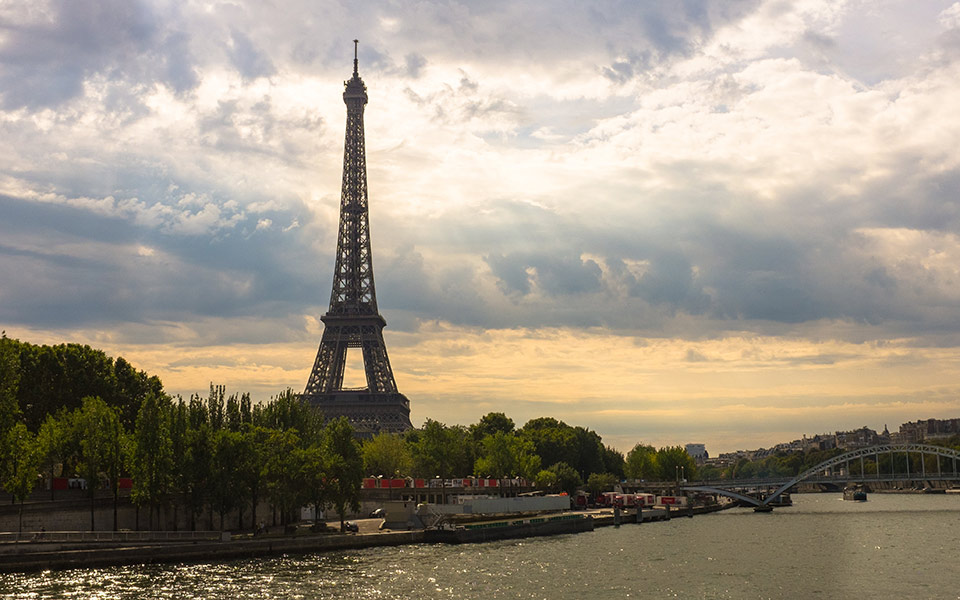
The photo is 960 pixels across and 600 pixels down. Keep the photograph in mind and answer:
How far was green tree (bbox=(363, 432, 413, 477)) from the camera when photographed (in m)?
126

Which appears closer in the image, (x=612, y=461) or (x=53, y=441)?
(x=53, y=441)

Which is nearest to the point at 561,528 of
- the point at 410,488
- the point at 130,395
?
the point at 410,488

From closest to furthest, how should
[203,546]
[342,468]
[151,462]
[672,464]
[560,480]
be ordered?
[203,546] → [151,462] → [342,468] → [560,480] → [672,464]

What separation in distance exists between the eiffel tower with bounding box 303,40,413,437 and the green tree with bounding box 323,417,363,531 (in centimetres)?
6756

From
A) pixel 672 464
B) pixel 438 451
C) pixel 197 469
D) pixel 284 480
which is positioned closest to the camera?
pixel 197 469

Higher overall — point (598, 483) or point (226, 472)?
point (226, 472)

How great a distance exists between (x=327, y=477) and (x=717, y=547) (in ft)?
108

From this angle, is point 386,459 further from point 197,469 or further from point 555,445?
point 197,469

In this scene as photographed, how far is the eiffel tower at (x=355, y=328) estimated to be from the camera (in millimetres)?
157750

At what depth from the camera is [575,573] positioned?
65.4 meters

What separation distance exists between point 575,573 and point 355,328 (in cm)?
10088

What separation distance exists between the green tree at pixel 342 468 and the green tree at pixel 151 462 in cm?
1272

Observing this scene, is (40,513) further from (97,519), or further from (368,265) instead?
(368,265)

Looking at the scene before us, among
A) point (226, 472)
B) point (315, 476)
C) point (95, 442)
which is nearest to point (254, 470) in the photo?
point (226, 472)
